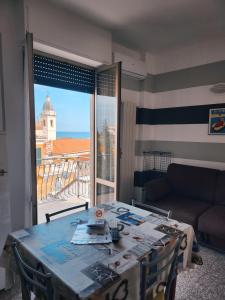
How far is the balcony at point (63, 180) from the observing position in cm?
438

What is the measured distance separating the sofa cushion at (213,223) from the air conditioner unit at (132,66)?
94.2 inches

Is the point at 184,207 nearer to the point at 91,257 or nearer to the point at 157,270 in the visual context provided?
the point at 157,270

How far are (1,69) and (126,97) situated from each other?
206cm

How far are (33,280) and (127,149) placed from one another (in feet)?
9.00

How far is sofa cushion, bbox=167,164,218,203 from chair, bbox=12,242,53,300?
253cm

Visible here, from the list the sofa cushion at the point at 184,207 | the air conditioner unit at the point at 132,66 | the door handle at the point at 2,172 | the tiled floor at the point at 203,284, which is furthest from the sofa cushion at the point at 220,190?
the door handle at the point at 2,172

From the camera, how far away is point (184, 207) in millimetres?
2730

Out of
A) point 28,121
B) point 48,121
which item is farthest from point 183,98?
point 48,121

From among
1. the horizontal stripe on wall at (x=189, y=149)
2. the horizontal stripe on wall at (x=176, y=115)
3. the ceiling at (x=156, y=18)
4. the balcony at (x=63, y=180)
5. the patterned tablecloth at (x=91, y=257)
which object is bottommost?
the balcony at (x=63, y=180)

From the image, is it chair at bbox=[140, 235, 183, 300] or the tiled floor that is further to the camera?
the tiled floor

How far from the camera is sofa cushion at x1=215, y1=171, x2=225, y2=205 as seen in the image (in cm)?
285

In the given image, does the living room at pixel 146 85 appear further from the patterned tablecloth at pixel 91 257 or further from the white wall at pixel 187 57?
the patterned tablecloth at pixel 91 257

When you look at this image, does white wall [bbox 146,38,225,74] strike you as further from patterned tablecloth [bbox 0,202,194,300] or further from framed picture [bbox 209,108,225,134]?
patterned tablecloth [bbox 0,202,194,300]

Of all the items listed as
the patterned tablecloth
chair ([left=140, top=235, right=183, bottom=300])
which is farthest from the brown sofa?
chair ([left=140, top=235, right=183, bottom=300])
